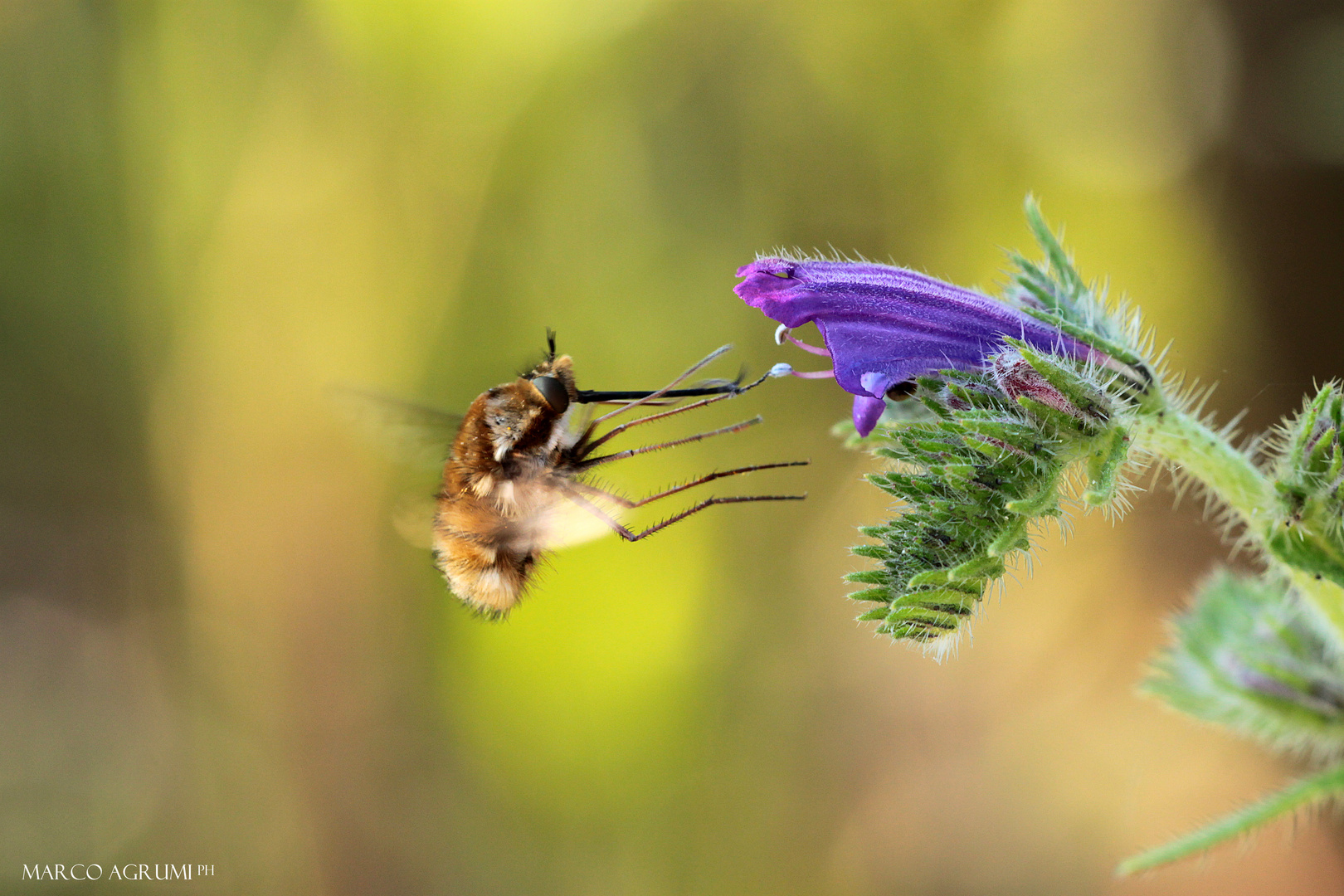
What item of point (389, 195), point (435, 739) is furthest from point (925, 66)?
point (435, 739)

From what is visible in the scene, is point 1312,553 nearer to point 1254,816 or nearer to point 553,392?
point 1254,816

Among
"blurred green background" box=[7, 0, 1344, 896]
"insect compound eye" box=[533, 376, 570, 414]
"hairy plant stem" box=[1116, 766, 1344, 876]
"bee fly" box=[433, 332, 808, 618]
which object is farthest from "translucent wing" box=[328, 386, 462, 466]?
"blurred green background" box=[7, 0, 1344, 896]

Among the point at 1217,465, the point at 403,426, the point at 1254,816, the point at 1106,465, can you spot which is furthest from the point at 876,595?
the point at 403,426

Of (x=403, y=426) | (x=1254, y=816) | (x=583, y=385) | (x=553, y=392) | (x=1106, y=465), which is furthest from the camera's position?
(x=583, y=385)

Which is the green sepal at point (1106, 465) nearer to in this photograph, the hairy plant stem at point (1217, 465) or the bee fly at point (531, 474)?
the hairy plant stem at point (1217, 465)

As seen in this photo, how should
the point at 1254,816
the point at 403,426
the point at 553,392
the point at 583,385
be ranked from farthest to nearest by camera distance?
the point at 583,385, the point at 403,426, the point at 553,392, the point at 1254,816

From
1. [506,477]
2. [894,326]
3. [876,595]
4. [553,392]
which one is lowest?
[876,595]

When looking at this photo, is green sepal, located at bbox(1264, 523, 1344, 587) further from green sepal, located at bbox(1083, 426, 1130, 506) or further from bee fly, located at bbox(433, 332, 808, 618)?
bee fly, located at bbox(433, 332, 808, 618)
